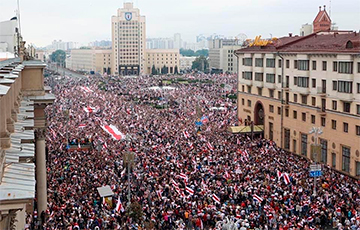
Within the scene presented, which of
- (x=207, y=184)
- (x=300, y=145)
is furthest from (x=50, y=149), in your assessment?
(x=300, y=145)

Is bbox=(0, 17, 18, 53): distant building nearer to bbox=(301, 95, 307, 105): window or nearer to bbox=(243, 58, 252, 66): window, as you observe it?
bbox=(301, 95, 307, 105): window

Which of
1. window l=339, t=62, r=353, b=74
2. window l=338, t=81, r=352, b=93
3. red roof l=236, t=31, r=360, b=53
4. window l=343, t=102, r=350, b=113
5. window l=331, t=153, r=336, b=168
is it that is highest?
red roof l=236, t=31, r=360, b=53

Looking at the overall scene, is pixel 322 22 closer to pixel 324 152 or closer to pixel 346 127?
pixel 324 152

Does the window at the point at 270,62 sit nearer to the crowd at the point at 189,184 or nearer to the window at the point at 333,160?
the crowd at the point at 189,184

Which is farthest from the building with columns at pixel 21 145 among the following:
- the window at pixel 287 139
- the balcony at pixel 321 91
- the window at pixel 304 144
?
the window at pixel 287 139

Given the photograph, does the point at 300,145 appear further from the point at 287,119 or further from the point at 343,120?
the point at 343,120

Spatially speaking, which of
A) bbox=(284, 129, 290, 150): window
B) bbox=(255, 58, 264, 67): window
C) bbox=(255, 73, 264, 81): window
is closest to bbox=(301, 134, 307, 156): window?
bbox=(284, 129, 290, 150): window

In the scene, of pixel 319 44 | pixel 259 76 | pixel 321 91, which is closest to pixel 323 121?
pixel 321 91
